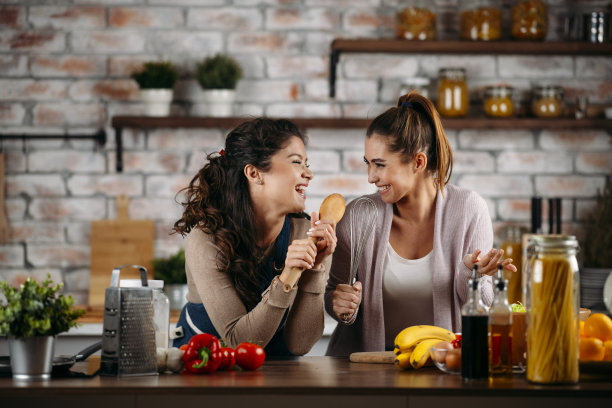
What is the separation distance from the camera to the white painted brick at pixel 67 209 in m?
3.46

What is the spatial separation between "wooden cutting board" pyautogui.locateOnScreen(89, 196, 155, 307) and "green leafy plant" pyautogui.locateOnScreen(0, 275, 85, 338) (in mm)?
1941

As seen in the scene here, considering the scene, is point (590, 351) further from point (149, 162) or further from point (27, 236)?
point (27, 236)

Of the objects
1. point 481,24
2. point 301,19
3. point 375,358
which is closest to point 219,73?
point 301,19

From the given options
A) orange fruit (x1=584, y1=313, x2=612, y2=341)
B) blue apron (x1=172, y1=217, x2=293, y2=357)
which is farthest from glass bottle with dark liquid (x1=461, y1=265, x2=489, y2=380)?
blue apron (x1=172, y1=217, x2=293, y2=357)

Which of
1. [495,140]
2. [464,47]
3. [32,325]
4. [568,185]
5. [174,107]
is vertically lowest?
[32,325]

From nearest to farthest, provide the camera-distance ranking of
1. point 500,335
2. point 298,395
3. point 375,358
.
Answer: point 298,395 → point 500,335 → point 375,358

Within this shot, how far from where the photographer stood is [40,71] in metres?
3.46

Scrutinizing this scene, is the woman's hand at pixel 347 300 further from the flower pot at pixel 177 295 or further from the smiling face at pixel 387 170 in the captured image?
the flower pot at pixel 177 295

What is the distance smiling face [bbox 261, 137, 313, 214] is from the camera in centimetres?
211

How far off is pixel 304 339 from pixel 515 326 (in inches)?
26.4

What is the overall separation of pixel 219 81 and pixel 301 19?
50 centimetres

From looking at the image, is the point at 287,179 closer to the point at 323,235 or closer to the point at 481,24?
the point at 323,235

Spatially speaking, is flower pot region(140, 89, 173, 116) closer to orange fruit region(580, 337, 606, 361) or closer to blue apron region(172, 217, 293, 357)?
blue apron region(172, 217, 293, 357)

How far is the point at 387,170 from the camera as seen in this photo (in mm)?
2248
